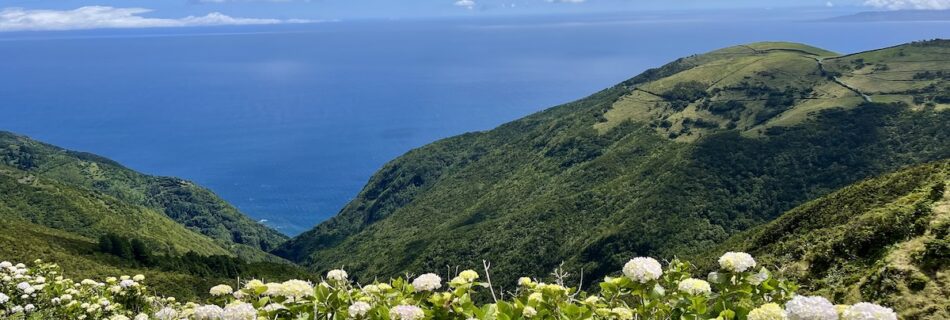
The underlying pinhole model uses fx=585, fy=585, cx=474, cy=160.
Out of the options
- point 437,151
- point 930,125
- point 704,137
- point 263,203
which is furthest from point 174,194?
point 930,125

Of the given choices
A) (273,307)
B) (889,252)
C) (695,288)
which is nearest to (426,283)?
(273,307)

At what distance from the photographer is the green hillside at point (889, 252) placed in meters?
10.0

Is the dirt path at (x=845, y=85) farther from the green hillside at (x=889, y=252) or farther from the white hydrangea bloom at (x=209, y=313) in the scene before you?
the white hydrangea bloom at (x=209, y=313)

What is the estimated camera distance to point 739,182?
7725 cm

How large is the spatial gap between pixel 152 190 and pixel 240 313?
152 meters

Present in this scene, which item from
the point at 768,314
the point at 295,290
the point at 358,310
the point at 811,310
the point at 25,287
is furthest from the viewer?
the point at 25,287

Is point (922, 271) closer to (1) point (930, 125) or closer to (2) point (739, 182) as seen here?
(2) point (739, 182)

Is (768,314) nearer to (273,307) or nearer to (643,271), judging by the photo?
(643,271)

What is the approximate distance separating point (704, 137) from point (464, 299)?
95512 millimetres

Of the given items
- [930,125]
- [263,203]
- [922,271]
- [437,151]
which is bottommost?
[263,203]

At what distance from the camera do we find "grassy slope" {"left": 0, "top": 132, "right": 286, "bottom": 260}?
12762 centimetres

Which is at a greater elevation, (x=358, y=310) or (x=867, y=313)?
(x=867, y=313)

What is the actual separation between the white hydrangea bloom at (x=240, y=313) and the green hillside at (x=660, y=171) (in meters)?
62.2

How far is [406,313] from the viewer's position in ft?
11.1
